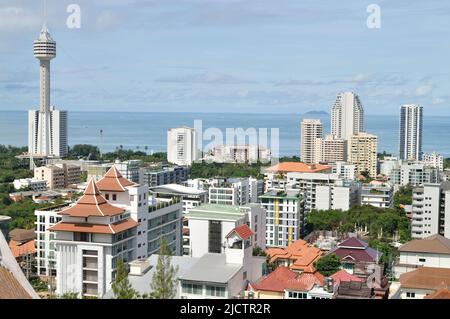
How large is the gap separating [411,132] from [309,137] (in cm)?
239

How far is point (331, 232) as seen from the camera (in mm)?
7504

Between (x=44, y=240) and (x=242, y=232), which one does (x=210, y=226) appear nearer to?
(x=44, y=240)

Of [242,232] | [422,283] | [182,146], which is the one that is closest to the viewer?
[242,232]

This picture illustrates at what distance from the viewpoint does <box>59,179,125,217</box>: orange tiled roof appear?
3.93 metres

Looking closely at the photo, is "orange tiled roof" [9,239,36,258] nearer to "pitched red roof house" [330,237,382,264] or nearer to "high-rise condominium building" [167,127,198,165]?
"pitched red roof house" [330,237,382,264]

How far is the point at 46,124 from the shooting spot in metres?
14.6

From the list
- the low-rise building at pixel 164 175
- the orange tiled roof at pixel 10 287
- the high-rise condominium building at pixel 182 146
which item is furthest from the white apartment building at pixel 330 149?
the orange tiled roof at pixel 10 287

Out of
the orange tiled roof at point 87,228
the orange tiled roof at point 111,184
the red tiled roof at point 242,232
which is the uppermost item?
the orange tiled roof at point 111,184

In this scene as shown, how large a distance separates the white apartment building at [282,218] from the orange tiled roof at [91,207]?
3.12m

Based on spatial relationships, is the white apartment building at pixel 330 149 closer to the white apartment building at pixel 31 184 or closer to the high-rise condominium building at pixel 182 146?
the high-rise condominium building at pixel 182 146

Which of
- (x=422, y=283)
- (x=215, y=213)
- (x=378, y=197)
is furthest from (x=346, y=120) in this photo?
(x=422, y=283)

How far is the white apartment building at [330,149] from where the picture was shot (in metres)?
14.0
